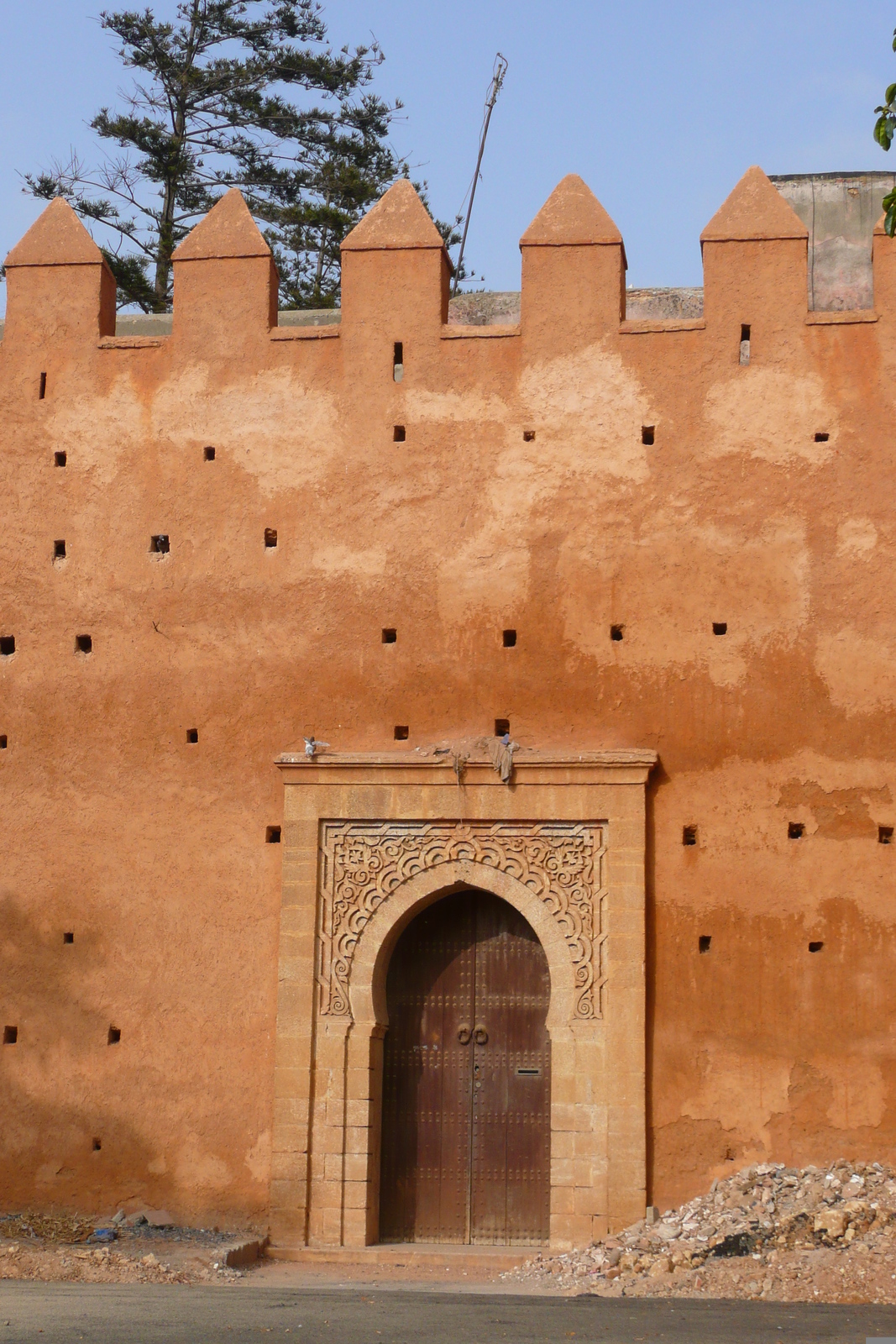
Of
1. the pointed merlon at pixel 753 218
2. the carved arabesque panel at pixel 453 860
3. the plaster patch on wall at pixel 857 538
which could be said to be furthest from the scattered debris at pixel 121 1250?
the pointed merlon at pixel 753 218

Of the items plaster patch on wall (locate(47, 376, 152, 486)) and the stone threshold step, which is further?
plaster patch on wall (locate(47, 376, 152, 486))

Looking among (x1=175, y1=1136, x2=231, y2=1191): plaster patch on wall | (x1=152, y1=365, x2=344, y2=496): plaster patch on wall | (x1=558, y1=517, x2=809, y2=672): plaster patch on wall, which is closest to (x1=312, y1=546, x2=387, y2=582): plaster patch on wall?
(x1=152, y1=365, x2=344, y2=496): plaster patch on wall

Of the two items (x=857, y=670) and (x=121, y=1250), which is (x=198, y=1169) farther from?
(x=857, y=670)

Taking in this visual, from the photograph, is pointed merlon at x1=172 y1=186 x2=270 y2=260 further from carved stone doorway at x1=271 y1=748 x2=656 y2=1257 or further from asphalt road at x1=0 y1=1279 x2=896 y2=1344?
asphalt road at x1=0 y1=1279 x2=896 y2=1344

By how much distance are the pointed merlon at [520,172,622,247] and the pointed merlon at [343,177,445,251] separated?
2.23 ft

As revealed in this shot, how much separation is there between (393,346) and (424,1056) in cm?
473

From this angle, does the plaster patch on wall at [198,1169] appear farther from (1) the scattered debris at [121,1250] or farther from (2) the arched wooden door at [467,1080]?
(2) the arched wooden door at [467,1080]

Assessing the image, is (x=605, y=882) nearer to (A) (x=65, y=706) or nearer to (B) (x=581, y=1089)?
(B) (x=581, y=1089)

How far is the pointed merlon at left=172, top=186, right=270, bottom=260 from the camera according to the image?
11.6m

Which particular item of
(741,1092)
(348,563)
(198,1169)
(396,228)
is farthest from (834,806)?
(396,228)

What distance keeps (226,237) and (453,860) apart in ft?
15.4

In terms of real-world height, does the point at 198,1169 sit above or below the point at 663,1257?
above

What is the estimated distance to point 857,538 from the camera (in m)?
10.5

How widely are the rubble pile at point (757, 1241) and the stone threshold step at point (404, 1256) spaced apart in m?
0.23
